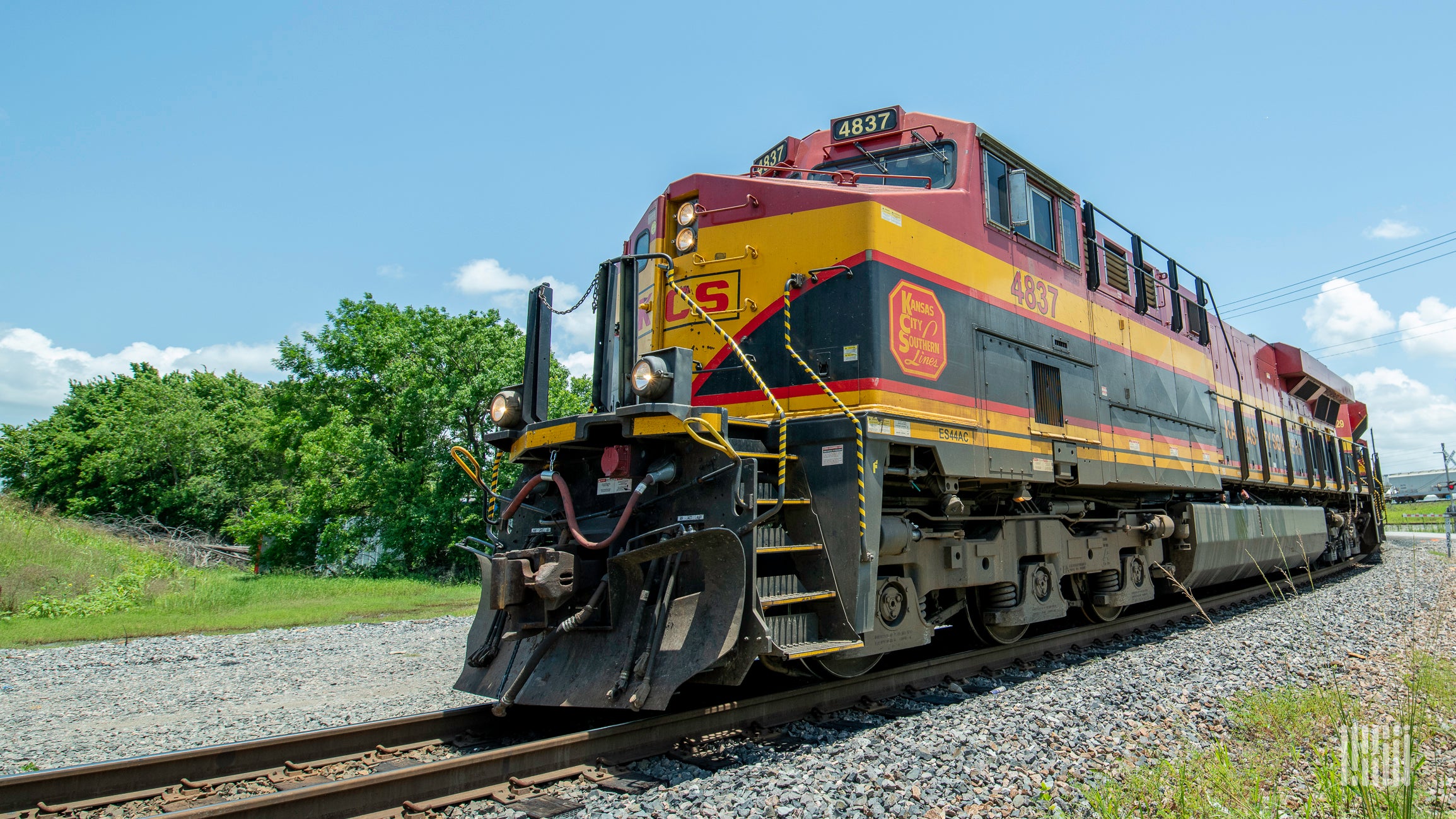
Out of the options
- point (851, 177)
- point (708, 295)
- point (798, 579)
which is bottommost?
point (798, 579)

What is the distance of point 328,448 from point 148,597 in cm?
956

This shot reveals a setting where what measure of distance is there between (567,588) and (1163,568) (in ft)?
21.6

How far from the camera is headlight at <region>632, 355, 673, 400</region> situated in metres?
4.30

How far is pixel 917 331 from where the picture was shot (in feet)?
17.4

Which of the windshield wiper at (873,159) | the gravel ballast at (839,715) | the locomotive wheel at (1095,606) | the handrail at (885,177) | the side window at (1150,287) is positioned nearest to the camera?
the gravel ballast at (839,715)

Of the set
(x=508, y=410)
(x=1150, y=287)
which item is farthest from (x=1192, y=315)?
(x=508, y=410)

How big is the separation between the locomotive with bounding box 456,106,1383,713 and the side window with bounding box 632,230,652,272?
0.02 m

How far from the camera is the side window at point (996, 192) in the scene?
6129mm

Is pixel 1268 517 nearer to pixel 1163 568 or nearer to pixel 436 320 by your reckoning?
pixel 1163 568

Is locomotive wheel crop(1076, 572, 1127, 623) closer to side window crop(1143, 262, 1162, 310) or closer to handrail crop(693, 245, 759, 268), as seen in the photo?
side window crop(1143, 262, 1162, 310)

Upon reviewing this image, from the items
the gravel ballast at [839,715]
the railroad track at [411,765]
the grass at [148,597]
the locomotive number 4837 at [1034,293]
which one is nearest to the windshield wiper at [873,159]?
the locomotive number 4837 at [1034,293]

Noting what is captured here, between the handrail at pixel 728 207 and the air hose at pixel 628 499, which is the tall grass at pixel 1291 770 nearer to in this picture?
the air hose at pixel 628 499

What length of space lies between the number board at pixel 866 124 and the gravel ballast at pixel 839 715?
425 centimetres

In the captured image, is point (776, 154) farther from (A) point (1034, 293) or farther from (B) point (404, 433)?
(B) point (404, 433)
